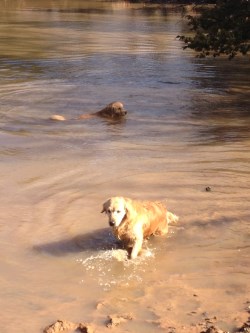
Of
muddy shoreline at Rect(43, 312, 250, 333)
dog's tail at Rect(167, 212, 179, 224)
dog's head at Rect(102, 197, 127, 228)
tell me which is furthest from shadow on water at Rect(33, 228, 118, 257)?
muddy shoreline at Rect(43, 312, 250, 333)

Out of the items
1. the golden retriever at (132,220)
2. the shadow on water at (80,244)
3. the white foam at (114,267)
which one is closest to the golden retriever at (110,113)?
the shadow on water at (80,244)

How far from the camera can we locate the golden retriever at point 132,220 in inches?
273

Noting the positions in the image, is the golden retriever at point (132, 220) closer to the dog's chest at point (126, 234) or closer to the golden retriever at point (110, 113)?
the dog's chest at point (126, 234)

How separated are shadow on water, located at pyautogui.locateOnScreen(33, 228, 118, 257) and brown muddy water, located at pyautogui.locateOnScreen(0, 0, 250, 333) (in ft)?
0.05

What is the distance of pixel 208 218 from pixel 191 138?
204 inches

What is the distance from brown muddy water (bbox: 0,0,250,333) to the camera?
6.26 m

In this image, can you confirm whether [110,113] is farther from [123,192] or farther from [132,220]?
[132,220]

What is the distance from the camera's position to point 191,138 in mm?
13453

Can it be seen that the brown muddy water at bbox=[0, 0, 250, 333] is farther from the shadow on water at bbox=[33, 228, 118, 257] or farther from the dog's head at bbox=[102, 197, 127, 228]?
the dog's head at bbox=[102, 197, 127, 228]

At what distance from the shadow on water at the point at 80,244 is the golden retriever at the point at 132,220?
39 centimetres

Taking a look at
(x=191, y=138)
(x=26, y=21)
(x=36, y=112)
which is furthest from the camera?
(x=26, y=21)

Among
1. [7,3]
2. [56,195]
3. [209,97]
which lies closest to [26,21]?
[7,3]

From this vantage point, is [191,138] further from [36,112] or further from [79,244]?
[79,244]

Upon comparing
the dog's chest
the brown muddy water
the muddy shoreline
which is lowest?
the brown muddy water
